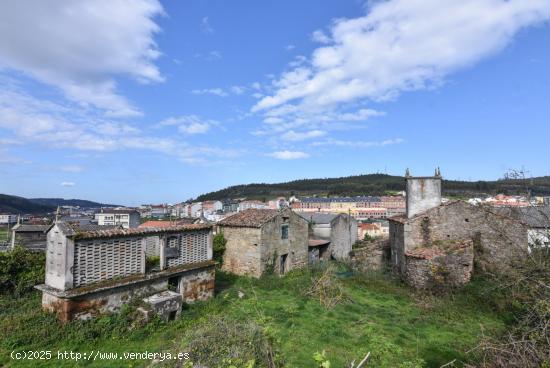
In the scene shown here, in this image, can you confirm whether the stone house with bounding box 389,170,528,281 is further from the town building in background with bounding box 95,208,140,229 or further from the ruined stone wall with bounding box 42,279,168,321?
the town building in background with bounding box 95,208,140,229

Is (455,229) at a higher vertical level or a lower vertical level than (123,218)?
higher

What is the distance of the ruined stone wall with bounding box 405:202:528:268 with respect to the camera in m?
15.9

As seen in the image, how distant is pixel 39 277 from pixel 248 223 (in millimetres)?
9908

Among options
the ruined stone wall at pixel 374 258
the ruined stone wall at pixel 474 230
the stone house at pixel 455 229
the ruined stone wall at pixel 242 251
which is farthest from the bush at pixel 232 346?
the ruined stone wall at pixel 374 258

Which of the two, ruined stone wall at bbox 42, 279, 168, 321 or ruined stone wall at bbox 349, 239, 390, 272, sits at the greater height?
ruined stone wall at bbox 42, 279, 168, 321

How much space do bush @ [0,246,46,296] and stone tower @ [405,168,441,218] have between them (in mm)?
18565

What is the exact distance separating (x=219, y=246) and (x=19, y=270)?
9.28m

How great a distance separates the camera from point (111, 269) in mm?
10297

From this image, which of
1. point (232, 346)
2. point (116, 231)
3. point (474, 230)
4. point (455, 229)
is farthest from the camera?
point (455, 229)

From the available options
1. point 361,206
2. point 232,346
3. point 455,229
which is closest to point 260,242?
point 455,229

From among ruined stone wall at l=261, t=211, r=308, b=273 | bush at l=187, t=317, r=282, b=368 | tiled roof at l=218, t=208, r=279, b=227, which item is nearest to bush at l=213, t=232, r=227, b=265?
tiled roof at l=218, t=208, r=279, b=227

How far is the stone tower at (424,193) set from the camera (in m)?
17.8

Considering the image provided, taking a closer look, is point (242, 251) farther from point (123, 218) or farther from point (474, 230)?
point (123, 218)

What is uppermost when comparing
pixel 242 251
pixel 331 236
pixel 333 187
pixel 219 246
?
pixel 333 187
